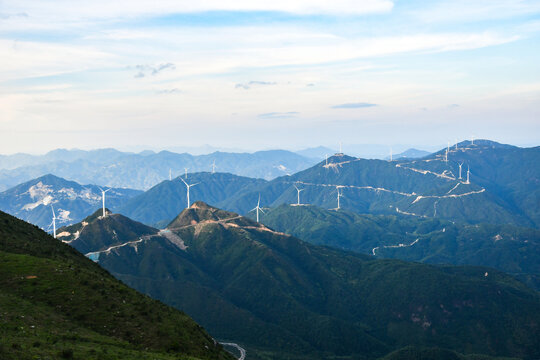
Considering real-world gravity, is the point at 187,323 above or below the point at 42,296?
below

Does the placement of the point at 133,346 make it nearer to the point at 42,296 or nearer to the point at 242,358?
the point at 42,296

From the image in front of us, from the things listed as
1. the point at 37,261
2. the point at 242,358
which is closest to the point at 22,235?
the point at 37,261

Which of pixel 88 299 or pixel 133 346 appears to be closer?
pixel 133 346

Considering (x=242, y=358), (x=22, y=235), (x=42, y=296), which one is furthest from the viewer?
Result: (x=242, y=358)

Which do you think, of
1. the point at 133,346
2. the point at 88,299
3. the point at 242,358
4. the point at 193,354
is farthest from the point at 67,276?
the point at 242,358

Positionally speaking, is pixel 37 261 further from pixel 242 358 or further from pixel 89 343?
pixel 242 358

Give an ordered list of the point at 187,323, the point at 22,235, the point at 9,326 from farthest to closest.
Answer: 1. the point at 22,235
2. the point at 187,323
3. the point at 9,326

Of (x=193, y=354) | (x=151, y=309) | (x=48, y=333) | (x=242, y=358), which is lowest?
(x=242, y=358)
